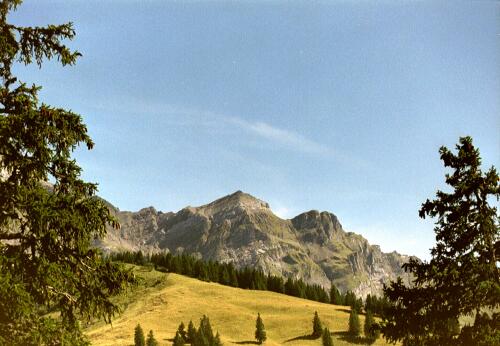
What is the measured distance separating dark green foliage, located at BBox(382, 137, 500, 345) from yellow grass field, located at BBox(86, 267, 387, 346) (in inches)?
2454

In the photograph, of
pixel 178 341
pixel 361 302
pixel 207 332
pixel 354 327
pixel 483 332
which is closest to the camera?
pixel 483 332

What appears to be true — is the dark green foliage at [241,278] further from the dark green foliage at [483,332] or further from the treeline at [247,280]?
the dark green foliage at [483,332]

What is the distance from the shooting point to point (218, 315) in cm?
9925

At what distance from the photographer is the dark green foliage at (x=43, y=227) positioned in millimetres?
9906

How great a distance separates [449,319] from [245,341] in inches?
2635

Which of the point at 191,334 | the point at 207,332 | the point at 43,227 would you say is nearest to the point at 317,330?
the point at 207,332

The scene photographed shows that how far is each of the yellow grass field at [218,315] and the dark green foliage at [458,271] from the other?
62.3 m

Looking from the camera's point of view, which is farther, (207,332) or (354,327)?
(354,327)

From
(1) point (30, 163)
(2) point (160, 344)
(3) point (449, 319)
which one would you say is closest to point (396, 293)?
(3) point (449, 319)

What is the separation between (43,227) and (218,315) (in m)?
94.3

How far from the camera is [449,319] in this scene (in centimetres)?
1706

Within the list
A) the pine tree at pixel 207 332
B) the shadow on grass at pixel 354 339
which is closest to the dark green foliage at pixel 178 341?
the pine tree at pixel 207 332

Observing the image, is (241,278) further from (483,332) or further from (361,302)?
(483,332)

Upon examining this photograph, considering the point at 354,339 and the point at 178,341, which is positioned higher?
the point at 354,339
